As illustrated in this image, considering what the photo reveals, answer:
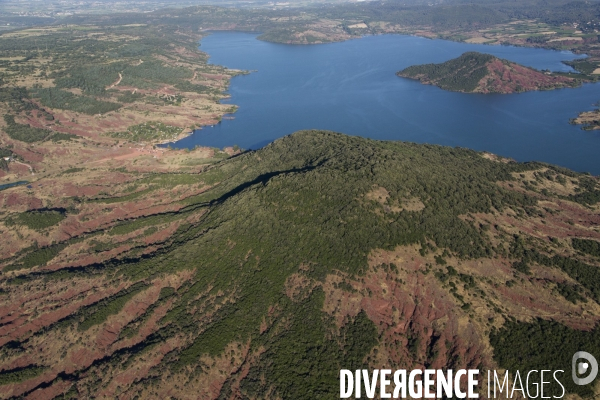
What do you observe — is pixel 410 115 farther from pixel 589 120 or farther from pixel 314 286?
pixel 314 286

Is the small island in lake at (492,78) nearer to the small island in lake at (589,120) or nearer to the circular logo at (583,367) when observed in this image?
the small island in lake at (589,120)

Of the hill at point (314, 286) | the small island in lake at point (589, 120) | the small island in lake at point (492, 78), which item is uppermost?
the small island in lake at point (492, 78)

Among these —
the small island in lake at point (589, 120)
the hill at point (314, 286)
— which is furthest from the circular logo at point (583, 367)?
the small island in lake at point (589, 120)

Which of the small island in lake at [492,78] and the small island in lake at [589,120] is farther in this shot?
the small island in lake at [492,78]

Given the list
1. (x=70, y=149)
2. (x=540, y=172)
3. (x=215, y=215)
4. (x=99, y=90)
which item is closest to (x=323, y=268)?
(x=215, y=215)

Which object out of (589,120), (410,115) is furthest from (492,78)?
(410,115)

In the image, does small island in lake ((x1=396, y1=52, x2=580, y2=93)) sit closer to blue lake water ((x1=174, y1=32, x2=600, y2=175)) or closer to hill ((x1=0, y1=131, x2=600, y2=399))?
blue lake water ((x1=174, y1=32, x2=600, y2=175))

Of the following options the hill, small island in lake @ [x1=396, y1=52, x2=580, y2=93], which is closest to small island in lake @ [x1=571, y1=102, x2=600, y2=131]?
small island in lake @ [x1=396, y1=52, x2=580, y2=93]
